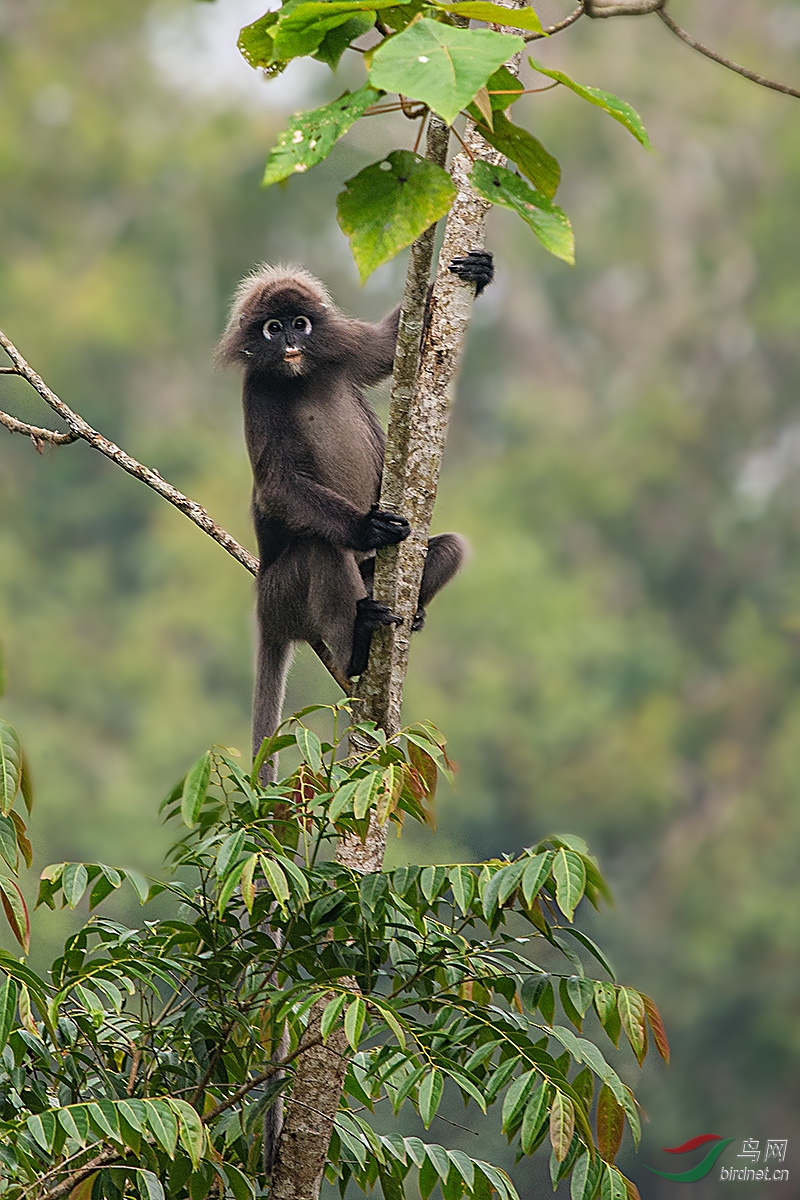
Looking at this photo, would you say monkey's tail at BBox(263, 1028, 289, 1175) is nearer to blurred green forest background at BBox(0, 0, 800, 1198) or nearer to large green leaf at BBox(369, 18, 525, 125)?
large green leaf at BBox(369, 18, 525, 125)

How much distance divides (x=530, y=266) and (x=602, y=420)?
2.28 m

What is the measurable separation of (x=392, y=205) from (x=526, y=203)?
22 centimetres

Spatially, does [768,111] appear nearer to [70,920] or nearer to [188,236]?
[188,236]

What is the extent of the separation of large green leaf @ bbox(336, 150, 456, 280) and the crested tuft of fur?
2.15 meters

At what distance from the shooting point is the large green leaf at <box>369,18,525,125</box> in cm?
145

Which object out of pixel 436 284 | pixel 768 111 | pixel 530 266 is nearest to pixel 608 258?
pixel 530 266

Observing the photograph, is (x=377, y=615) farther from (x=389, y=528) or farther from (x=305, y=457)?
(x=305, y=457)

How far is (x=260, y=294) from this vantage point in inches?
156

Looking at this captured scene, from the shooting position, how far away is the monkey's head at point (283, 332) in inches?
151

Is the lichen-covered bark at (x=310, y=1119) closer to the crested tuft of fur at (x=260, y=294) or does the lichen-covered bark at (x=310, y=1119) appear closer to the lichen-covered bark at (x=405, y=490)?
the lichen-covered bark at (x=405, y=490)

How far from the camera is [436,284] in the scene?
2.87 metres

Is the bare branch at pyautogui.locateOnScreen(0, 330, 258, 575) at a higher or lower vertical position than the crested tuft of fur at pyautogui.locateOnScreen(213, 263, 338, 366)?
lower

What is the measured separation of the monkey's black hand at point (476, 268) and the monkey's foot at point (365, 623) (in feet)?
2.16

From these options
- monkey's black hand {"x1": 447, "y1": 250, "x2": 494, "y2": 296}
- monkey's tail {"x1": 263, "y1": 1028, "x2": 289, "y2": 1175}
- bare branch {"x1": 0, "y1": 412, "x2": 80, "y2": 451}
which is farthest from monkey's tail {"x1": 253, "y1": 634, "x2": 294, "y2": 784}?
monkey's tail {"x1": 263, "y1": 1028, "x2": 289, "y2": 1175}
